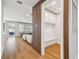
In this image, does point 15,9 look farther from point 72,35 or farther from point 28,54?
point 72,35

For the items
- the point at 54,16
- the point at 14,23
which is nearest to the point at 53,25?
the point at 54,16

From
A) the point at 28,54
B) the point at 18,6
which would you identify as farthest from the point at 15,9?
the point at 28,54

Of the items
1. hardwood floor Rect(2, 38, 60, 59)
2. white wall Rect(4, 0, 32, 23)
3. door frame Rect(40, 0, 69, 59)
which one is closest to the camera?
door frame Rect(40, 0, 69, 59)

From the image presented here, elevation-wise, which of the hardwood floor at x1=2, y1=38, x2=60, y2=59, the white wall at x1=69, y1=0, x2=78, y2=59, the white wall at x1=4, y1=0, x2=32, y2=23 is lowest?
the hardwood floor at x1=2, y1=38, x2=60, y2=59

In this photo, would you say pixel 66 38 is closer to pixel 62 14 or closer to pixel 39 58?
pixel 62 14

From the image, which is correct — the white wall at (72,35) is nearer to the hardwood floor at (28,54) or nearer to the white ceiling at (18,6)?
the hardwood floor at (28,54)

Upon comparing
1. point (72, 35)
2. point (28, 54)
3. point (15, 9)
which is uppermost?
point (15, 9)

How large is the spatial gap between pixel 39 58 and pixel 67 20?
2055 mm

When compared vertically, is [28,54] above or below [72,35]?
below

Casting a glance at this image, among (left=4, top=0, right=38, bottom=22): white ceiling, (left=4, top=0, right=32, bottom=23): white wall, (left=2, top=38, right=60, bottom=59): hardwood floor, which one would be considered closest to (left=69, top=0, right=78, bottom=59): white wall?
(left=2, top=38, right=60, bottom=59): hardwood floor

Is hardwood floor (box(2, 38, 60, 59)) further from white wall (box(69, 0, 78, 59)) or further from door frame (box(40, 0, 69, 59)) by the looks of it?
door frame (box(40, 0, 69, 59))

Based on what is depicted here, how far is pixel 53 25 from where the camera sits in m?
6.85

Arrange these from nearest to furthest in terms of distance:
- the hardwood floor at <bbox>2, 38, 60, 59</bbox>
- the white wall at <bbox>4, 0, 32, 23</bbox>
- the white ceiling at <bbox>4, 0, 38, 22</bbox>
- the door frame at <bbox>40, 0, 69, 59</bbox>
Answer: the door frame at <bbox>40, 0, 69, 59</bbox>
the hardwood floor at <bbox>2, 38, 60, 59</bbox>
the white ceiling at <bbox>4, 0, 38, 22</bbox>
the white wall at <bbox>4, 0, 32, 23</bbox>

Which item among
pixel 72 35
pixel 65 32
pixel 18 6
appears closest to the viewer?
pixel 65 32
